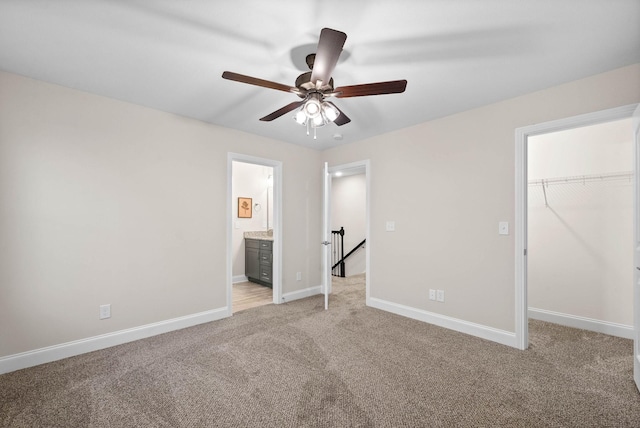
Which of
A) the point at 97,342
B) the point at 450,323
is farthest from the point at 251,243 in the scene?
the point at 450,323

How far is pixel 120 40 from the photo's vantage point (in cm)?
182

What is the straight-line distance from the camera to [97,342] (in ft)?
8.45

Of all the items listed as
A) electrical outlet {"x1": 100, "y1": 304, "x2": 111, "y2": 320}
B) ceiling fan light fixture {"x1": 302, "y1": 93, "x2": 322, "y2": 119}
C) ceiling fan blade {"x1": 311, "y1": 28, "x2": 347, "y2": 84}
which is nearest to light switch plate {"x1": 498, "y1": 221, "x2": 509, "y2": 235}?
ceiling fan light fixture {"x1": 302, "y1": 93, "x2": 322, "y2": 119}

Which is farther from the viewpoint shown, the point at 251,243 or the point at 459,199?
the point at 251,243

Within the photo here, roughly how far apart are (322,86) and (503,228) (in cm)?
222

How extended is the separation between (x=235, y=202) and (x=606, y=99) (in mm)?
5108

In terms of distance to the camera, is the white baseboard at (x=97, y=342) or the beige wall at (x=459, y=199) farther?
the beige wall at (x=459, y=199)

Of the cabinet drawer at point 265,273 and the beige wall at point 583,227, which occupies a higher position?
the beige wall at point 583,227

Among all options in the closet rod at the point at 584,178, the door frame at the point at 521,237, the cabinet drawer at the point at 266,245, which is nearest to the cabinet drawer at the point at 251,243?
the cabinet drawer at the point at 266,245

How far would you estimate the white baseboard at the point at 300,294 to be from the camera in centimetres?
412

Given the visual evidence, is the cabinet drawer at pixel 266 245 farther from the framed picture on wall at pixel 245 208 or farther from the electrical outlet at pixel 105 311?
the electrical outlet at pixel 105 311

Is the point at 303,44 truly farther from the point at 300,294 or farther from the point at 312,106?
the point at 300,294

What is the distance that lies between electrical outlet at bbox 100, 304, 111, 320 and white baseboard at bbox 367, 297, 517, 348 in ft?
9.72

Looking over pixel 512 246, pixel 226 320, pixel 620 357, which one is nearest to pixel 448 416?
pixel 512 246
